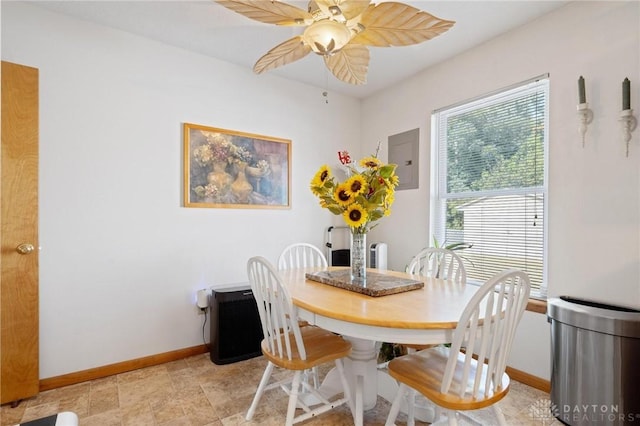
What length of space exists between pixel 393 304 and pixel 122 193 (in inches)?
84.4

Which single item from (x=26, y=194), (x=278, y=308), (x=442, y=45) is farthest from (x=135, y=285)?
(x=442, y=45)

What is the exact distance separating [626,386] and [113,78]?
3.67 m

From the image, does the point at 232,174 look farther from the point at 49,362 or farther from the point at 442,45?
the point at 442,45

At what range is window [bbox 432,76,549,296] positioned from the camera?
2361 millimetres

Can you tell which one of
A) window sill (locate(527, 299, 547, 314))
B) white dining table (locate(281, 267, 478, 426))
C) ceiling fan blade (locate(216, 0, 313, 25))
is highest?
ceiling fan blade (locate(216, 0, 313, 25))

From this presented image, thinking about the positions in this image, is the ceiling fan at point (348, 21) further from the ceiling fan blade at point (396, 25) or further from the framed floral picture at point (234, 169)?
the framed floral picture at point (234, 169)

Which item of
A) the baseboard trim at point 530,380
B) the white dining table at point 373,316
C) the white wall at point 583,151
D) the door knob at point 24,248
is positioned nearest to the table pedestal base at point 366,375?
the white dining table at point 373,316

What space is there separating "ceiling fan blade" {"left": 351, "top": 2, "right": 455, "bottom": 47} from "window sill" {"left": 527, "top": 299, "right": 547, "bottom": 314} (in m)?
1.91

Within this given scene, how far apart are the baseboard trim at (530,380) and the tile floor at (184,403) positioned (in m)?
0.04

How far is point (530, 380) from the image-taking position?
228 cm

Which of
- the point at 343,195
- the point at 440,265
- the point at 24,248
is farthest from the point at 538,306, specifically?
the point at 24,248

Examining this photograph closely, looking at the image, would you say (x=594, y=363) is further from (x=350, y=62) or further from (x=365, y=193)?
(x=350, y=62)

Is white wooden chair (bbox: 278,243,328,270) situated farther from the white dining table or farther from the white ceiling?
the white ceiling

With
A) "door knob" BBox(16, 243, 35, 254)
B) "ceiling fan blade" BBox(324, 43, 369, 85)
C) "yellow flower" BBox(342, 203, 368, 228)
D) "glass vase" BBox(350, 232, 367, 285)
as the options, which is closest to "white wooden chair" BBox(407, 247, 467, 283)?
"glass vase" BBox(350, 232, 367, 285)
